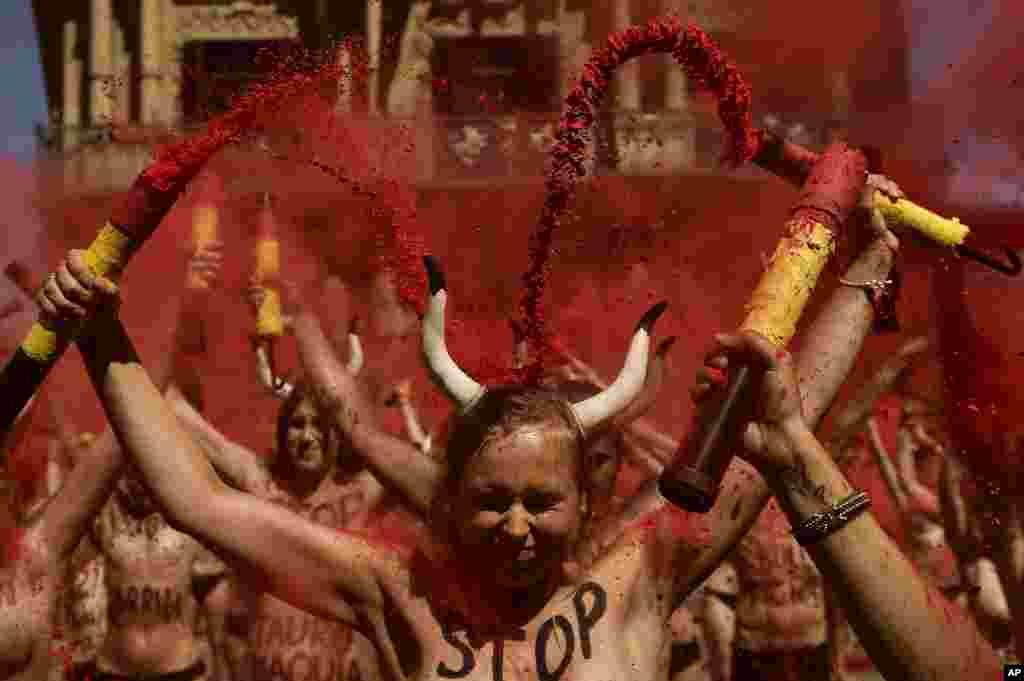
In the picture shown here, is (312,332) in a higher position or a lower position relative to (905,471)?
higher

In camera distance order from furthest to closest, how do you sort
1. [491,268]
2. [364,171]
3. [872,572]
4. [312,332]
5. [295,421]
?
[491,268] < [295,421] < [312,332] < [364,171] < [872,572]

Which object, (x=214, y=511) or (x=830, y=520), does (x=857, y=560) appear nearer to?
(x=830, y=520)

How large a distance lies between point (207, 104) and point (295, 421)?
212 centimetres

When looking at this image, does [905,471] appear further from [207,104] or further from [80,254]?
[80,254]

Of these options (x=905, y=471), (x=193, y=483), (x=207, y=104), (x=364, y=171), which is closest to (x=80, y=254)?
(x=193, y=483)

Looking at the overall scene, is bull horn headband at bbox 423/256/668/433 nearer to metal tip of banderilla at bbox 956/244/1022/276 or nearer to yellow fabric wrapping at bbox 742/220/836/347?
yellow fabric wrapping at bbox 742/220/836/347

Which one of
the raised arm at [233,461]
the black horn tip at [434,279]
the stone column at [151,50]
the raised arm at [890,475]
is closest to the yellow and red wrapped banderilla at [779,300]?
the black horn tip at [434,279]

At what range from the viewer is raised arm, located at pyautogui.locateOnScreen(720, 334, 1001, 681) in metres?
2.13

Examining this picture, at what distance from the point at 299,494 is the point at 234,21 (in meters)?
19.9

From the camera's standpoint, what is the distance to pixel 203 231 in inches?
158

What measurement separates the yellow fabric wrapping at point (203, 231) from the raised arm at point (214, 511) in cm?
119

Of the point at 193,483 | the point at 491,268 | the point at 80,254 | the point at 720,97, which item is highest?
the point at 720,97

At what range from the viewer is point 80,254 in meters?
2.74

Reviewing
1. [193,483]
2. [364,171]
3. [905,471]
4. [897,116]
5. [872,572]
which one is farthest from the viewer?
[905,471]
